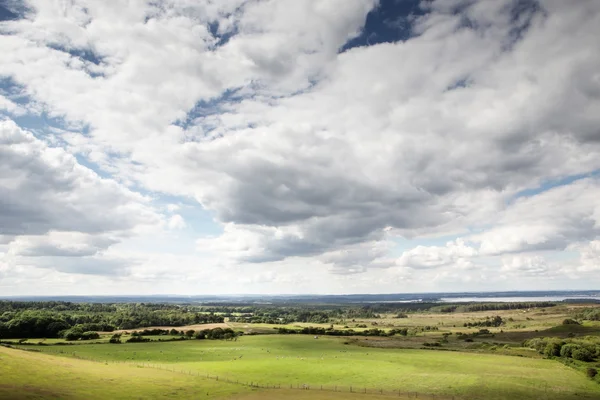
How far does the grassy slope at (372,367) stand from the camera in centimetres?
7738

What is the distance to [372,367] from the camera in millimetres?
99188

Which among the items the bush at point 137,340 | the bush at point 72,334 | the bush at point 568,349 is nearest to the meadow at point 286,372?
the bush at point 137,340

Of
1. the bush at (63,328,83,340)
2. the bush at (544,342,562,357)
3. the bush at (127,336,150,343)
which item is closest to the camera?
the bush at (544,342,562,357)

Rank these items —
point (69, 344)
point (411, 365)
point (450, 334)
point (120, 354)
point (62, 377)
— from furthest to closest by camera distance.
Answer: point (450, 334) → point (69, 344) → point (120, 354) → point (411, 365) → point (62, 377)

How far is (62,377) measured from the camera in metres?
64.2

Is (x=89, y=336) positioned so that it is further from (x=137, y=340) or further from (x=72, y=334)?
(x=137, y=340)

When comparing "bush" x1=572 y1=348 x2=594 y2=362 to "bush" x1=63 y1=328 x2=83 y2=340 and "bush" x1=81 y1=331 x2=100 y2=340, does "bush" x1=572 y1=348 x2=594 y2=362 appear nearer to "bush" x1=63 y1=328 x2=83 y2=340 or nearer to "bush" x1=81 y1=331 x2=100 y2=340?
"bush" x1=81 y1=331 x2=100 y2=340

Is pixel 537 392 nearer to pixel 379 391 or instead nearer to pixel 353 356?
pixel 379 391

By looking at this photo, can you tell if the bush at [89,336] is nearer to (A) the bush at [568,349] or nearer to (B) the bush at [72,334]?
(B) the bush at [72,334]

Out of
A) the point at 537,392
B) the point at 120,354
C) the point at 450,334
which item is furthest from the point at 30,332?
the point at 450,334

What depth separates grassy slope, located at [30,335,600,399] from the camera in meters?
77.4

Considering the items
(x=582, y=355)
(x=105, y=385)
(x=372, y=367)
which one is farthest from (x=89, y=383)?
(x=582, y=355)

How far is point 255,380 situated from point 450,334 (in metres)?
149

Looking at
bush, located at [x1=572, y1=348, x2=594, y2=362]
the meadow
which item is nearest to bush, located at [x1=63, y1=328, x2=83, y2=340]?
the meadow
